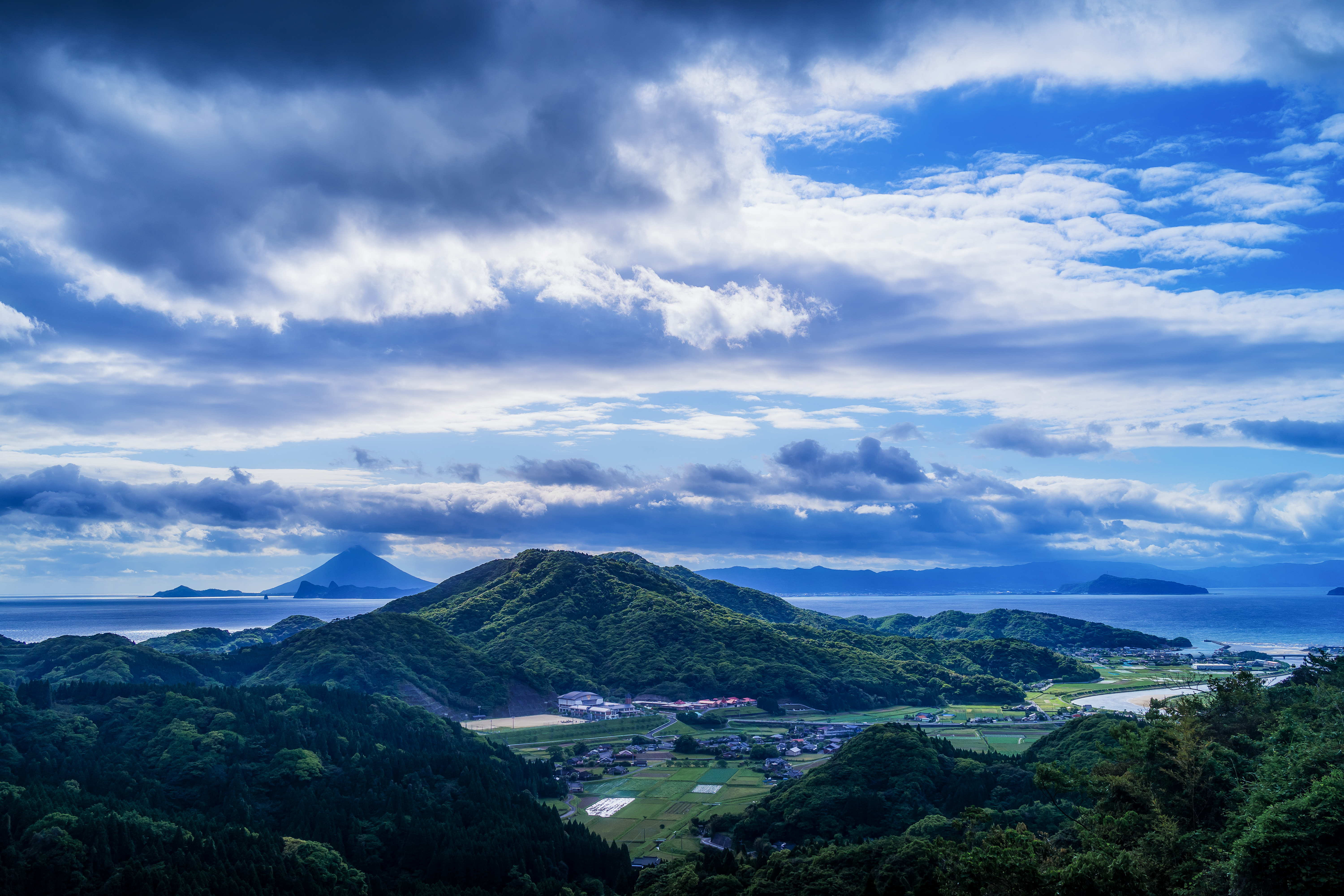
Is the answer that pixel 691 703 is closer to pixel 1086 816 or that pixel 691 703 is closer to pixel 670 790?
pixel 670 790

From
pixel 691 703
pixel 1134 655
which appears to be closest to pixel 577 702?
pixel 691 703

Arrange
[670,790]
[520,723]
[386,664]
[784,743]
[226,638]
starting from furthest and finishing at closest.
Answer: [226,638] < [386,664] < [520,723] < [784,743] < [670,790]

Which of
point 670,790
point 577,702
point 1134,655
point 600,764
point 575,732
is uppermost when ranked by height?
point 670,790

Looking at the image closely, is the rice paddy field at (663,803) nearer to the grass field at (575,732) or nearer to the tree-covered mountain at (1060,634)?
the grass field at (575,732)

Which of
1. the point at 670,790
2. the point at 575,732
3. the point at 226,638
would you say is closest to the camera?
the point at 670,790

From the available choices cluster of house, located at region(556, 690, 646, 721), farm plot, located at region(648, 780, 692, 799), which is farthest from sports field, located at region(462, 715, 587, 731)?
farm plot, located at region(648, 780, 692, 799)

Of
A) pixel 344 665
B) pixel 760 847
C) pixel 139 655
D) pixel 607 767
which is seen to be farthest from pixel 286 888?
pixel 139 655

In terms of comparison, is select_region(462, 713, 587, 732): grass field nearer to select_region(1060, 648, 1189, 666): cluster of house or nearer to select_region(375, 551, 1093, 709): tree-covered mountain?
select_region(375, 551, 1093, 709): tree-covered mountain

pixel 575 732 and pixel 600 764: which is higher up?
pixel 600 764
